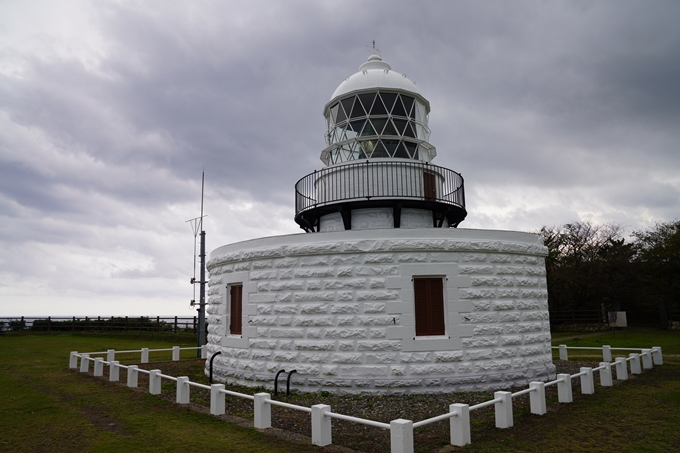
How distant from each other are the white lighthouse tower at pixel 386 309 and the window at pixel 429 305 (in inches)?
0.9

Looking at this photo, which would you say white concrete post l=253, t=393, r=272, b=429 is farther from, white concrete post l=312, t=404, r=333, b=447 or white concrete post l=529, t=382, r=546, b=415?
white concrete post l=529, t=382, r=546, b=415

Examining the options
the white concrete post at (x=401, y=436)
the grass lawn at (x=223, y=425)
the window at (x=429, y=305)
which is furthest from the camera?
the window at (x=429, y=305)

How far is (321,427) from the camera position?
6.66 meters

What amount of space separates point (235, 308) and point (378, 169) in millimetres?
5245

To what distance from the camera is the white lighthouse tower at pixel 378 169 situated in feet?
42.1

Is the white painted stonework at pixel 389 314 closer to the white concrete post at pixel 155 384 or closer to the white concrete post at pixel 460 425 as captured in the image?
the white concrete post at pixel 155 384

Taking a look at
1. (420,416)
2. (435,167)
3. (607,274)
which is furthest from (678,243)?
(420,416)

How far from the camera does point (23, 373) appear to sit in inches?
559

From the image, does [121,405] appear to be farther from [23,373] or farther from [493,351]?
[493,351]

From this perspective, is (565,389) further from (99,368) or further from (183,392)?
(99,368)

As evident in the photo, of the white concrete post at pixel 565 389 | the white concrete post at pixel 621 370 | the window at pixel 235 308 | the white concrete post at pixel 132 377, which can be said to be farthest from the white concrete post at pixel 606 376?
the white concrete post at pixel 132 377

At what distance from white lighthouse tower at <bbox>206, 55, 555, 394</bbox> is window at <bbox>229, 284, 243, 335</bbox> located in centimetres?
3

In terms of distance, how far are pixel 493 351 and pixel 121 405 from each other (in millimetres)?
7829

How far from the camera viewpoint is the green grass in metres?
6.97
